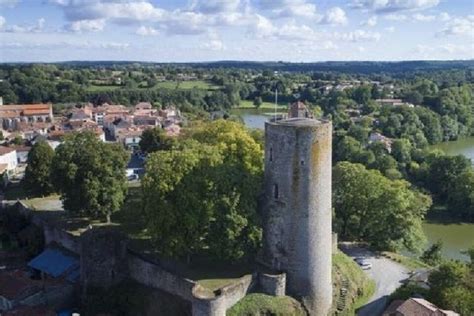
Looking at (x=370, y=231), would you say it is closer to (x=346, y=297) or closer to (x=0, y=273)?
(x=346, y=297)

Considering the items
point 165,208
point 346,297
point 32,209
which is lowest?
point 346,297

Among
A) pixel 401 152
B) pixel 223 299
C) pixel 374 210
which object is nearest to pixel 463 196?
pixel 401 152

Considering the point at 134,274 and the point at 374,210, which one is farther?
the point at 374,210

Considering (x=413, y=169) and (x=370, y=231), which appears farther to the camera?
(x=413, y=169)

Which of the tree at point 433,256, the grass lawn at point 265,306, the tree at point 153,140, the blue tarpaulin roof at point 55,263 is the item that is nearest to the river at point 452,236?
the tree at point 433,256

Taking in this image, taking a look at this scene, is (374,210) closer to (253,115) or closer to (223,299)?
(223,299)

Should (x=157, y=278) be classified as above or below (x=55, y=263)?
above

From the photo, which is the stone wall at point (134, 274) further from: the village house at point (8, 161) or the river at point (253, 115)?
the river at point (253, 115)

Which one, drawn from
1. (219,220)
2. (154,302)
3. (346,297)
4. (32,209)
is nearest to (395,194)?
(346,297)
